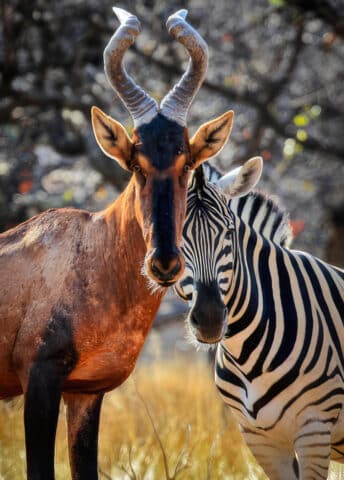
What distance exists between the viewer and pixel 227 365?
18.9 feet

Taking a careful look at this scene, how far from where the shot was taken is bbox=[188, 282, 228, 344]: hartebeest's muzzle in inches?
202

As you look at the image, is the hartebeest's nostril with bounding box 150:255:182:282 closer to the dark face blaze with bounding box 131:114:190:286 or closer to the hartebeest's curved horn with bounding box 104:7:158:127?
the dark face blaze with bounding box 131:114:190:286

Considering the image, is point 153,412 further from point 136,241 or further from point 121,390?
point 136,241

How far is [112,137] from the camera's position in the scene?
16.6 feet

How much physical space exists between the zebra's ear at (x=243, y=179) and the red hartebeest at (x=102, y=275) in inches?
24.1

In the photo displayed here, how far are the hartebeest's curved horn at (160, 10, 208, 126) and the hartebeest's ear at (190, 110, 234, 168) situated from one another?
0.14 m

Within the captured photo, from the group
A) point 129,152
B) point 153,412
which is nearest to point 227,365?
point 129,152

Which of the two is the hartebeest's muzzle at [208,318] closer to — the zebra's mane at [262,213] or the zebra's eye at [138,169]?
the zebra's eye at [138,169]

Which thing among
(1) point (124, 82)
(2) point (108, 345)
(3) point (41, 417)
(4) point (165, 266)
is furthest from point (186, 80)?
(3) point (41, 417)

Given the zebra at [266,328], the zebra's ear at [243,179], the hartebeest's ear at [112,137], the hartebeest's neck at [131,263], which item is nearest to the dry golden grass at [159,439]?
the zebra at [266,328]

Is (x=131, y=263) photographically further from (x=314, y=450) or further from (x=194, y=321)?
(x=314, y=450)

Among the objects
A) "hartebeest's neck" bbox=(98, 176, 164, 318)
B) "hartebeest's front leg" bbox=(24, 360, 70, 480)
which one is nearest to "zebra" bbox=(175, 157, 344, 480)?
"hartebeest's neck" bbox=(98, 176, 164, 318)

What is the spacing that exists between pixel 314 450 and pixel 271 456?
431 mm

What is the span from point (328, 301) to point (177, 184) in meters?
1.53
